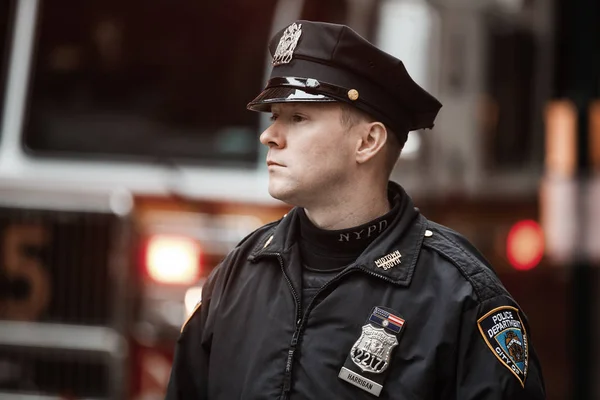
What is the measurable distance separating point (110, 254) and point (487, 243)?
241cm

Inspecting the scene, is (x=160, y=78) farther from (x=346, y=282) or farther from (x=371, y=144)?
(x=346, y=282)

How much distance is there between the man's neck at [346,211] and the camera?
7.77 feet

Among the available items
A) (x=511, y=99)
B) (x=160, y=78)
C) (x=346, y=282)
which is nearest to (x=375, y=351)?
(x=346, y=282)

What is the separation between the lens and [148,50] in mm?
5461

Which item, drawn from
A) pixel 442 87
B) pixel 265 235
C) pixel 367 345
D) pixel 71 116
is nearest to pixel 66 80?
pixel 71 116

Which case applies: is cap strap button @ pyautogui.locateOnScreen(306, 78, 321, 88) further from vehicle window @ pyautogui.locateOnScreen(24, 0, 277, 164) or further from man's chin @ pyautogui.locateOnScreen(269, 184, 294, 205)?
vehicle window @ pyautogui.locateOnScreen(24, 0, 277, 164)

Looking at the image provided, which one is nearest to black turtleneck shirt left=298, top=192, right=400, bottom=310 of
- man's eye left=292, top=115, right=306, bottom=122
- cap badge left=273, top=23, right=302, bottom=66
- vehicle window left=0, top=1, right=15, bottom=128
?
man's eye left=292, top=115, right=306, bottom=122

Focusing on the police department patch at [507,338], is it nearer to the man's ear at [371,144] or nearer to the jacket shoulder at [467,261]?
the jacket shoulder at [467,261]

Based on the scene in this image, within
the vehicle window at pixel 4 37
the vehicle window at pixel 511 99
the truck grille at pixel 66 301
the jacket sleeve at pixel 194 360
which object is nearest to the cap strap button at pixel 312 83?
the jacket sleeve at pixel 194 360

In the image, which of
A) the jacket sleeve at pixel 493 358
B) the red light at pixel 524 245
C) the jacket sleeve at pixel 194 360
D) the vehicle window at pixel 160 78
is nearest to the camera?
the jacket sleeve at pixel 493 358

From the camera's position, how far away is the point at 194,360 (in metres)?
2.48

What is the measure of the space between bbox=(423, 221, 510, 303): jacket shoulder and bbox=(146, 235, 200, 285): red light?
2.76 metres

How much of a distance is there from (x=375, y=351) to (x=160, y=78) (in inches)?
138

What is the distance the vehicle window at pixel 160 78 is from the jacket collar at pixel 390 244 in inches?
117
